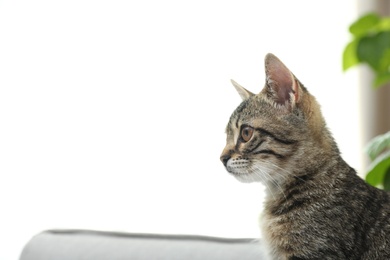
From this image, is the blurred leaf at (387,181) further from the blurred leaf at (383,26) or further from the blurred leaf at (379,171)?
the blurred leaf at (383,26)

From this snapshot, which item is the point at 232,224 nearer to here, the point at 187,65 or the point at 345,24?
the point at 187,65

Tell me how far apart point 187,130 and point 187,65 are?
0.25 metres

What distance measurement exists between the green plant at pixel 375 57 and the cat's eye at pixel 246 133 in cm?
46

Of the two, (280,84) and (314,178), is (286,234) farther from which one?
(280,84)

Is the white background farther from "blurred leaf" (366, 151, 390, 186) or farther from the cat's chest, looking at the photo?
the cat's chest

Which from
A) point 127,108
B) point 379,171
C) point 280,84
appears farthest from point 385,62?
point 127,108

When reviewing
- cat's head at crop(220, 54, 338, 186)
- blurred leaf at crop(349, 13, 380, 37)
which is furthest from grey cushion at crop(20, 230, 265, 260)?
blurred leaf at crop(349, 13, 380, 37)

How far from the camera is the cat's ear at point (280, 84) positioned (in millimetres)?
1379

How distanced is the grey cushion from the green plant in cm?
43

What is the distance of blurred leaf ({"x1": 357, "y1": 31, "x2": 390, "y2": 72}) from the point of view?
181 cm

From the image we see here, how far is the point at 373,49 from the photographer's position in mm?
1812

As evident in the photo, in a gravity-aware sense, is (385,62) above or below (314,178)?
above

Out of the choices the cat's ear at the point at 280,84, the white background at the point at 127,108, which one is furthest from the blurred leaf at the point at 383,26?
the cat's ear at the point at 280,84

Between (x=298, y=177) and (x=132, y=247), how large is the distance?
18.9 inches
